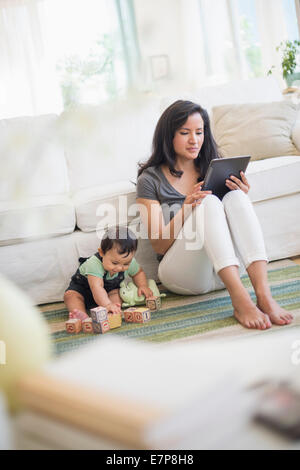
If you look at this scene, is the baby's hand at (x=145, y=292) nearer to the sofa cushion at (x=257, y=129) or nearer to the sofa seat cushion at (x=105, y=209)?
the sofa seat cushion at (x=105, y=209)

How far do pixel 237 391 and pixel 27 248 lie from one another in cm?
190

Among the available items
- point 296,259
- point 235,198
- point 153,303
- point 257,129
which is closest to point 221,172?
point 235,198

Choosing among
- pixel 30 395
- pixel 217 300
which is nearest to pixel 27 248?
pixel 217 300

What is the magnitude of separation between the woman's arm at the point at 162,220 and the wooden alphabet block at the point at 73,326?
403mm

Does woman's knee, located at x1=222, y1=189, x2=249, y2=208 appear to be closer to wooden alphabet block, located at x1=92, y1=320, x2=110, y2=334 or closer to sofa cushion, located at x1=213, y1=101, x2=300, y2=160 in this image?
wooden alphabet block, located at x1=92, y1=320, x2=110, y2=334

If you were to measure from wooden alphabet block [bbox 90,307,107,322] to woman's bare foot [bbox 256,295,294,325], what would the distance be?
0.51 meters

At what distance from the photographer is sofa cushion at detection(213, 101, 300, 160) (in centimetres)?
258

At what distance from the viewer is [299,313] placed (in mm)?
1686

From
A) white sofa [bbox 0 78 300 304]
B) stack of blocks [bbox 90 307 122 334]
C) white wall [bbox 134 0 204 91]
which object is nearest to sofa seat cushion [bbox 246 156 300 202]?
white sofa [bbox 0 78 300 304]

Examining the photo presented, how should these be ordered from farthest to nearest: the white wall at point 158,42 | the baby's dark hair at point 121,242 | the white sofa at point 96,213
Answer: the white sofa at point 96,213 → the baby's dark hair at point 121,242 → the white wall at point 158,42

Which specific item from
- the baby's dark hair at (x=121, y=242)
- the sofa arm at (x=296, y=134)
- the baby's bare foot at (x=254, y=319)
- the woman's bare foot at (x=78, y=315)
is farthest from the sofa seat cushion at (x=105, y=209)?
the sofa arm at (x=296, y=134)

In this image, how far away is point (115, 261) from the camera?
1.95 m

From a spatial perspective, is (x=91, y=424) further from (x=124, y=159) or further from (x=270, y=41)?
(x=270, y=41)

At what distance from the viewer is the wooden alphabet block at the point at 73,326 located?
1.87m
